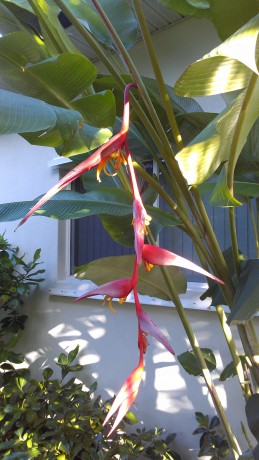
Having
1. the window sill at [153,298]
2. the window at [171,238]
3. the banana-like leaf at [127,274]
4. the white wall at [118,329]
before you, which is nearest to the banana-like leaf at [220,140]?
the banana-like leaf at [127,274]

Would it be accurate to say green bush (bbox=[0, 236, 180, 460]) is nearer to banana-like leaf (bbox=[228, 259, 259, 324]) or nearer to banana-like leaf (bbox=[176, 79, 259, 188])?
banana-like leaf (bbox=[228, 259, 259, 324])

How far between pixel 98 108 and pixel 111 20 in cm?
61

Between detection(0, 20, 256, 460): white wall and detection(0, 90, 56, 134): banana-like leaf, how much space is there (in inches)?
58.2

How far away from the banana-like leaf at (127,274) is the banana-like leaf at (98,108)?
1.63 ft

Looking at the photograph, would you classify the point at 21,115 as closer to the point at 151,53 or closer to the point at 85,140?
the point at 85,140

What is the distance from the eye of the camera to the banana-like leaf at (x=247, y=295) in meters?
0.65

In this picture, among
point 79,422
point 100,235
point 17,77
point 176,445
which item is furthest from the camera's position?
point 100,235

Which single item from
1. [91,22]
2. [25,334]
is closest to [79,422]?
[25,334]

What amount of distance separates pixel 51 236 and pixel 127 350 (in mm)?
906

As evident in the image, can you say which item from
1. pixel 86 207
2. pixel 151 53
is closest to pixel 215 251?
pixel 86 207

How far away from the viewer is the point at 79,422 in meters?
2.08

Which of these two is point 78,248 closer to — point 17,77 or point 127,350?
point 127,350

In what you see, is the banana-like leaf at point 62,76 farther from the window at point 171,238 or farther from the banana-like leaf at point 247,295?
the window at point 171,238

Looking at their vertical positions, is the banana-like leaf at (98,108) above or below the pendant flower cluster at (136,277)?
above
